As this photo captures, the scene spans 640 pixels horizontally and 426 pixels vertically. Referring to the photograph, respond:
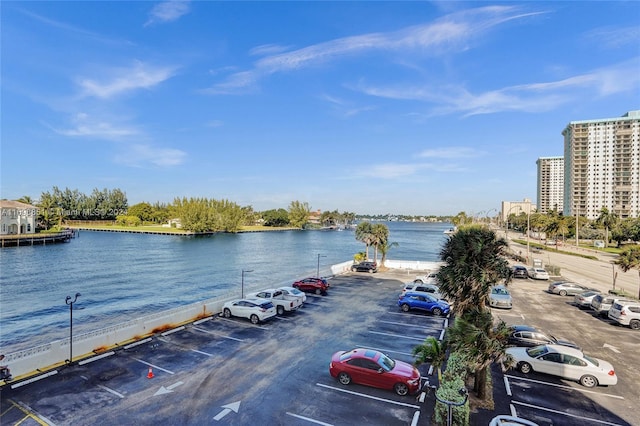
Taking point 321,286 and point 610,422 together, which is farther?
point 321,286

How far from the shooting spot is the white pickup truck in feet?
78.4

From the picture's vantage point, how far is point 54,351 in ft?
49.0

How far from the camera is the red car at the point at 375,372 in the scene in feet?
42.6

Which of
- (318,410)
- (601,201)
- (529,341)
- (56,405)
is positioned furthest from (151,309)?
(601,201)

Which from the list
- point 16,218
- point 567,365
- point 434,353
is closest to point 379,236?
point 567,365

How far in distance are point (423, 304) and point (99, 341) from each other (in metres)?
19.2

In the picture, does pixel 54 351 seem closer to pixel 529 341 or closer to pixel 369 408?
pixel 369 408

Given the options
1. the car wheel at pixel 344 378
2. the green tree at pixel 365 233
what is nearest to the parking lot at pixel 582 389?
the car wheel at pixel 344 378

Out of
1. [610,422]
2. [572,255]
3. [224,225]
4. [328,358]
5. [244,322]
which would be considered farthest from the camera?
[224,225]

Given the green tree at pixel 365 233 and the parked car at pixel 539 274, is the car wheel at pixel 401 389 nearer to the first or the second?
the green tree at pixel 365 233

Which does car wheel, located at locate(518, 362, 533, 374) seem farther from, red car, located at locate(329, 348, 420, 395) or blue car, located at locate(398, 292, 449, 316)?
blue car, located at locate(398, 292, 449, 316)

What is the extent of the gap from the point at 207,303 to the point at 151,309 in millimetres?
17154

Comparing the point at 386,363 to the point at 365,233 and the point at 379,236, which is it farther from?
the point at 365,233

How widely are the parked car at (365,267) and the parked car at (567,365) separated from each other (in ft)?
85.8
